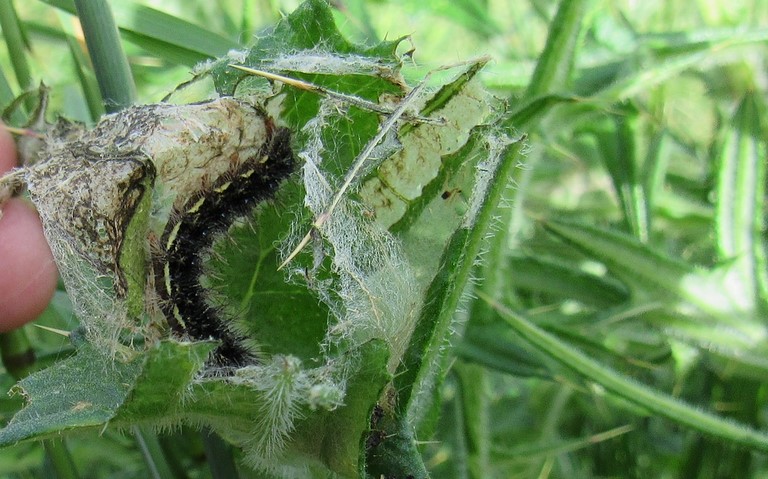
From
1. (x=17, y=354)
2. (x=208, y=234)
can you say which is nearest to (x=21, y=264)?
(x=17, y=354)

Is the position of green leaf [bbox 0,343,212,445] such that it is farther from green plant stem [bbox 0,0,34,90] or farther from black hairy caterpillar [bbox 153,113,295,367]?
green plant stem [bbox 0,0,34,90]

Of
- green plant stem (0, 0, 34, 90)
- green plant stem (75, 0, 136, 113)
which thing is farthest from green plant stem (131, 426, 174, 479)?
green plant stem (0, 0, 34, 90)

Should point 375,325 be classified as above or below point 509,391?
above

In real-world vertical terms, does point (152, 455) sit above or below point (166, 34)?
below

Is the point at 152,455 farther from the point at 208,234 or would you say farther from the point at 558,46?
the point at 558,46

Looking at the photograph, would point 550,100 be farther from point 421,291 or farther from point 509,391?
point 509,391

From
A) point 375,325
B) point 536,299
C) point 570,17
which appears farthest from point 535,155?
point 375,325
